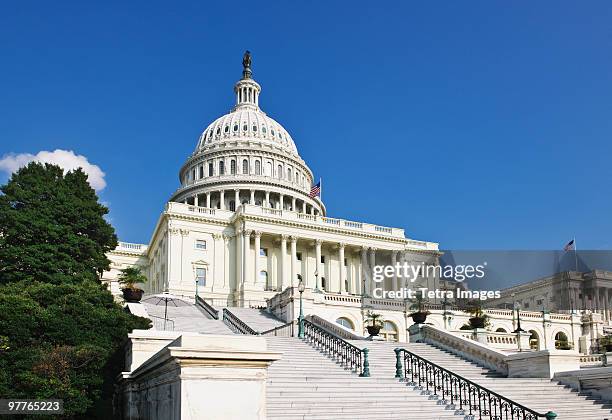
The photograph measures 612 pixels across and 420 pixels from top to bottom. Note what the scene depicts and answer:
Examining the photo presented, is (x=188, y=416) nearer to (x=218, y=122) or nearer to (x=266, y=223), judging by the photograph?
(x=266, y=223)

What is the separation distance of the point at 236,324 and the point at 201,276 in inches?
1602

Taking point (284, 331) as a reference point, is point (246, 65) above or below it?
above

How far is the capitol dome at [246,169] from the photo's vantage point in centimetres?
10150

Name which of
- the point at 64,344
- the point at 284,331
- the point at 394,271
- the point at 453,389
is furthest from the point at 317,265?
the point at 64,344

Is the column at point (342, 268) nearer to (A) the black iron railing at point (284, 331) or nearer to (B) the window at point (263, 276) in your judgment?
(B) the window at point (263, 276)

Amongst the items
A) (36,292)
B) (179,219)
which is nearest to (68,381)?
(36,292)

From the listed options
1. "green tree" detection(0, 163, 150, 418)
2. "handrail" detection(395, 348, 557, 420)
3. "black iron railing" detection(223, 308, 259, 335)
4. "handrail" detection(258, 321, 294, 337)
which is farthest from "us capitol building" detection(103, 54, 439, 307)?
"handrail" detection(395, 348, 557, 420)

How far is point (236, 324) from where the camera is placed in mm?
36031

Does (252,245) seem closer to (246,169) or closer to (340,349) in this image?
(246,169)

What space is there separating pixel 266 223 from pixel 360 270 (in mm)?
15858

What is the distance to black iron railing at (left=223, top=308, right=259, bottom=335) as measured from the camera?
107 ft

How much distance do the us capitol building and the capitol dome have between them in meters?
0.17

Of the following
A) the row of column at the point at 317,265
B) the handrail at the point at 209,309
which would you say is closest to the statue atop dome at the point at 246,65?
the row of column at the point at 317,265

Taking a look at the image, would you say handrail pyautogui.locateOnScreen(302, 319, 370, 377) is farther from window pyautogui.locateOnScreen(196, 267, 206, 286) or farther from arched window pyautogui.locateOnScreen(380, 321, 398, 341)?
window pyautogui.locateOnScreen(196, 267, 206, 286)
